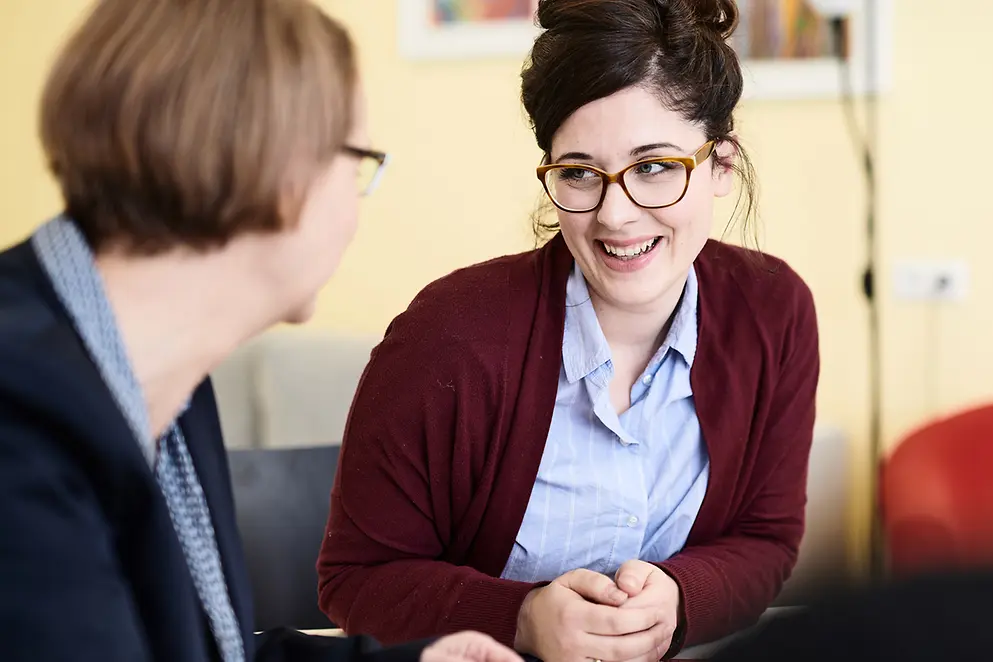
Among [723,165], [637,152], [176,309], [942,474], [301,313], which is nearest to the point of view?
Result: [176,309]

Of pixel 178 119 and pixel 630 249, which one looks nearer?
pixel 178 119

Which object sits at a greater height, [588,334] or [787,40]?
[787,40]

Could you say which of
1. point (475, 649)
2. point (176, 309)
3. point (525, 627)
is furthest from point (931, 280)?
point (176, 309)

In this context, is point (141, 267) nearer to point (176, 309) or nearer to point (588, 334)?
point (176, 309)

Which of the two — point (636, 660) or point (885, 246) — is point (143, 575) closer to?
point (636, 660)

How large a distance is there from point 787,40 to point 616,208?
1.53 metres

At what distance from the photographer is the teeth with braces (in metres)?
1.40

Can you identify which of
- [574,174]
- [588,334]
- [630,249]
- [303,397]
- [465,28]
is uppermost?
[465,28]

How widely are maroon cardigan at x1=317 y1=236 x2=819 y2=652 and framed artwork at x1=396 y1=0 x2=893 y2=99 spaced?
49.6 inches

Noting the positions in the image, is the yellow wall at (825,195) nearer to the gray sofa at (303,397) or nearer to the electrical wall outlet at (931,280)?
the electrical wall outlet at (931,280)

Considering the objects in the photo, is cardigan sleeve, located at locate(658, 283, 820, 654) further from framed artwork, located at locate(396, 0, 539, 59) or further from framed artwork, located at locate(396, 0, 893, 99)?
framed artwork, located at locate(396, 0, 539, 59)

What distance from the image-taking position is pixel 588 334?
4.77ft

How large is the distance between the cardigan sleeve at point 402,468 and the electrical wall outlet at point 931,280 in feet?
5.33

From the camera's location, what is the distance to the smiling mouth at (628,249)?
1.40 m
